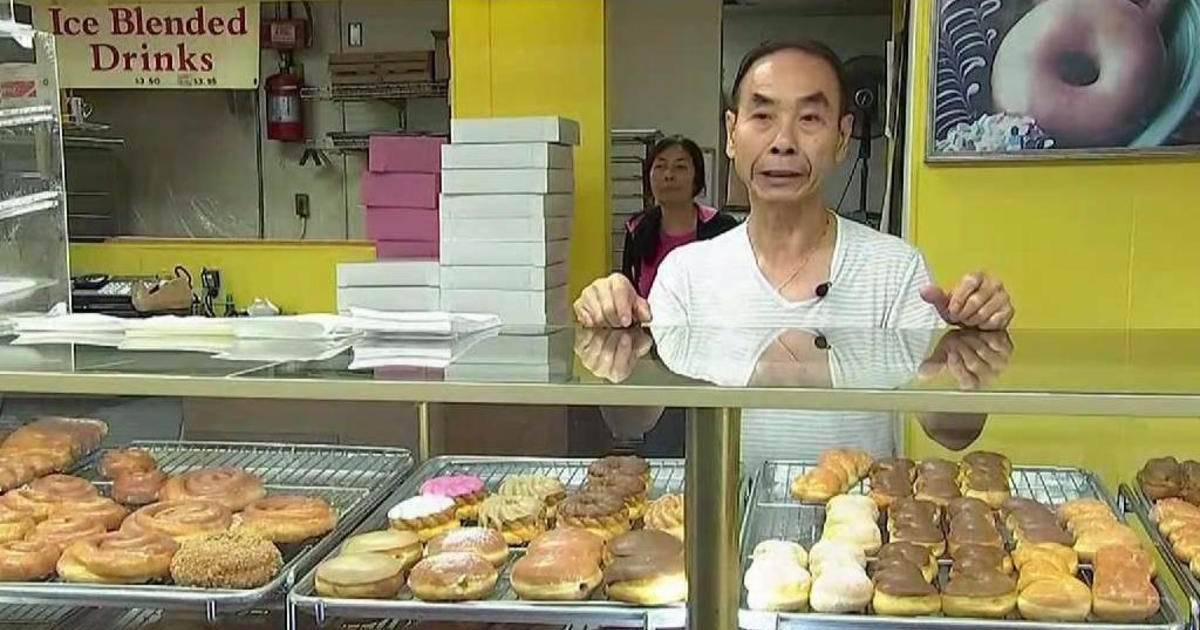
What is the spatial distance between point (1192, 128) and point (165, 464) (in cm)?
239

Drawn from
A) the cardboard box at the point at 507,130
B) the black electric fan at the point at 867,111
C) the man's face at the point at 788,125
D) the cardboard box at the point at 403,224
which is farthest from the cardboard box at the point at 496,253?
the black electric fan at the point at 867,111

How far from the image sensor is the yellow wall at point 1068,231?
276 centimetres

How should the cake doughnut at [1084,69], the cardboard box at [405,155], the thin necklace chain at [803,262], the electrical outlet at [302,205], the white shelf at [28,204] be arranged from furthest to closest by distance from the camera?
1. the electrical outlet at [302,205]
2. the cardboard box at [405,155]
3. the cake doughnut at [1084,69]
4. the white shelf at [28,204]
5. the thin necklace chain at [803,262]

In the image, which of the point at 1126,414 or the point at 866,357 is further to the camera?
the point at 866,357

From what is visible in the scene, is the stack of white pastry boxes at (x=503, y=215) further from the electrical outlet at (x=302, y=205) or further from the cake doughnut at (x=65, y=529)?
the electrical outlet at (x=302, y=205)

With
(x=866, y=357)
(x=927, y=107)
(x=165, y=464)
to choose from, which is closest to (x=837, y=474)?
(x=866, y=357)

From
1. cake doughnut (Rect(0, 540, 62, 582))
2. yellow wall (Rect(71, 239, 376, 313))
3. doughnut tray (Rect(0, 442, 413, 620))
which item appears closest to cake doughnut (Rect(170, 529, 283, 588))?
doughnut tray (Rect(0, 442, 413, 620))

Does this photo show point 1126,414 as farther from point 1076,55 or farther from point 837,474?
point 1076,55

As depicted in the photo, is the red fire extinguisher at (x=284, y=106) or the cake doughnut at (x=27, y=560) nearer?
the cake doughnut at (x=27, y=560)

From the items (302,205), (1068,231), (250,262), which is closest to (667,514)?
(1068,231)

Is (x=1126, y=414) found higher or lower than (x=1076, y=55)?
lower

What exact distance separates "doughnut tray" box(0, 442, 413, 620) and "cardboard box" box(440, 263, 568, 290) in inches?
52.9

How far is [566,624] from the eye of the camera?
120 cm

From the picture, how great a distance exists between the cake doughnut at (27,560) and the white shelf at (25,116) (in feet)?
4.94
